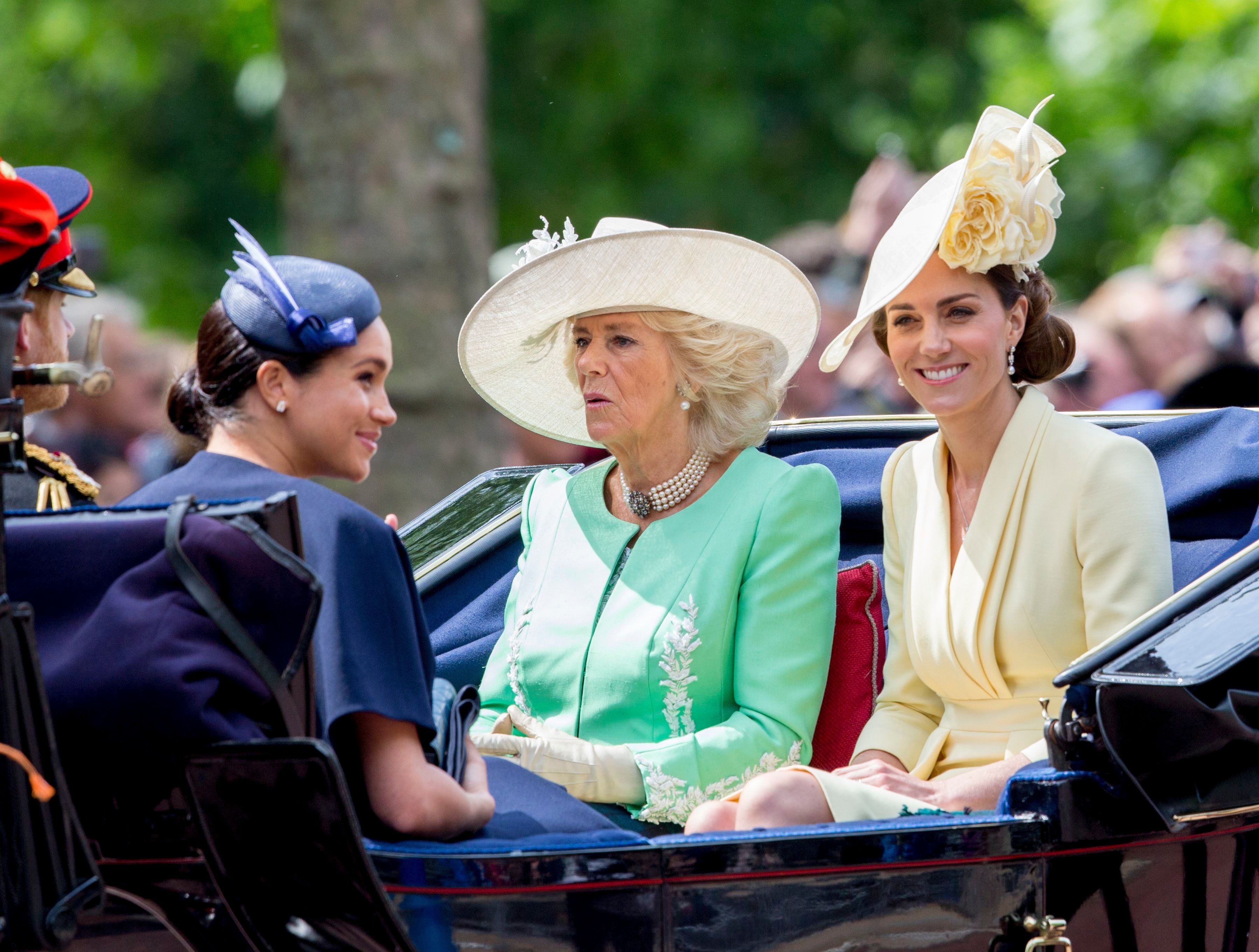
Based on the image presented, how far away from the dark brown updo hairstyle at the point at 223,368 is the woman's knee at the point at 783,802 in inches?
40.1

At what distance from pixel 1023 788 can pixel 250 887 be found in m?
1.14

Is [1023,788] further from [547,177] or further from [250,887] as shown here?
[547,177]

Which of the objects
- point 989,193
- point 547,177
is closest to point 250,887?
point 989,193

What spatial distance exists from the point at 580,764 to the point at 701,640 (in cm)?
34

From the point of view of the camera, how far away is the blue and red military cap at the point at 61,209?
2.92 metres

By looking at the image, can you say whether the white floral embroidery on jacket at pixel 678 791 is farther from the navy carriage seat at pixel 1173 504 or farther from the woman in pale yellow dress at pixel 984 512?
the navy carriage seat at pixel 1173 504

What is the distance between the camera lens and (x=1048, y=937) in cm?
233

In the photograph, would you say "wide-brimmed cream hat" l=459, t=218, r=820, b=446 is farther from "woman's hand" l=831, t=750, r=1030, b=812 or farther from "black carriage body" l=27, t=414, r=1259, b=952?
"black carriage body" l=27, t=414, r=1259, b=952

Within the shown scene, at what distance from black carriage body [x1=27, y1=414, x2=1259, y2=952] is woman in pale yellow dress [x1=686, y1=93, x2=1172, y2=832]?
0.37 meters

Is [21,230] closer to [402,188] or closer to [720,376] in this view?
[720,376]

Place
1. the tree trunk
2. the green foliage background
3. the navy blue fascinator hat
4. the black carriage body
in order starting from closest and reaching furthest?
the black carriage body, the navy blue fascinator hat, the tree trunk, the green foliage background

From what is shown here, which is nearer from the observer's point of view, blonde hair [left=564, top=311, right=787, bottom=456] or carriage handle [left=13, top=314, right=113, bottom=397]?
carriage handle [left=13, top=314, right=113, bottom=397]

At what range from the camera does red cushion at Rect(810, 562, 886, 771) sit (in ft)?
10.6

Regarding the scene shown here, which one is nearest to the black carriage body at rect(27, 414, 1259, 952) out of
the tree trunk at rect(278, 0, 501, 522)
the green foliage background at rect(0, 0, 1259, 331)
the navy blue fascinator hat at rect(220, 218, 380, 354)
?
the navy blue fascinator hat at rect(220, 218, 380, 354)
